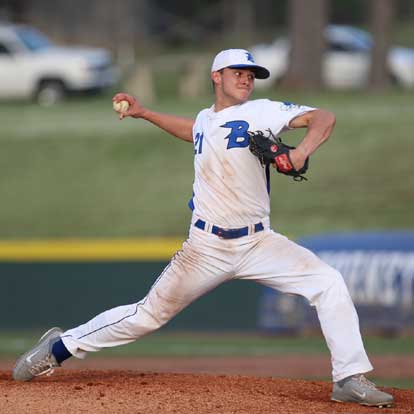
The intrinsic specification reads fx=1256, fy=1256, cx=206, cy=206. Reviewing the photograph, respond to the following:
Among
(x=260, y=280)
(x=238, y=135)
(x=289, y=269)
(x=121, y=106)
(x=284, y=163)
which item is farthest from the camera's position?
(x=121, y=106)

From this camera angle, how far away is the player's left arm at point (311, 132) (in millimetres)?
6703

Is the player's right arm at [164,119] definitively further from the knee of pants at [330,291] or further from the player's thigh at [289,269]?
the knee of pants at [330,291]

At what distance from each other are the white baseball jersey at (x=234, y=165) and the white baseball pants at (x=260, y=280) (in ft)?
0.47

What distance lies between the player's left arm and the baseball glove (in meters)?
0.03

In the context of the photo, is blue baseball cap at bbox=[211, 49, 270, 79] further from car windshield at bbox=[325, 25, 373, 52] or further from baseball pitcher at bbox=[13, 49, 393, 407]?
car windshield at bbox=[325, 25, 373, 52]

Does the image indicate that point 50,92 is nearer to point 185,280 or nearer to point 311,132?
point 185,280

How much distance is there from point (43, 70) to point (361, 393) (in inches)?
860

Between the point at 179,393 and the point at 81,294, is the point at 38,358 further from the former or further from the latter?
the point at 81,294

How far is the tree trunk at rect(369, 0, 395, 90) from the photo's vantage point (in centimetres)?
2747

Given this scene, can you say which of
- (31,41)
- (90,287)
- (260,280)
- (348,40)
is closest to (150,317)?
(260,280)

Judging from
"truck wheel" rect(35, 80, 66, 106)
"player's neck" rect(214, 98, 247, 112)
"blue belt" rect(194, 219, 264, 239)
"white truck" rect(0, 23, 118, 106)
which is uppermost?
"white truck" rect(0, 23, 118, 106)

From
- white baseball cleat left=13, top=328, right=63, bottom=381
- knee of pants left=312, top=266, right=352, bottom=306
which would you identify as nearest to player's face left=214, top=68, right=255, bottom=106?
knee of pants left=312, top=266, right=352, bottom=306

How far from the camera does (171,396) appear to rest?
7492mm

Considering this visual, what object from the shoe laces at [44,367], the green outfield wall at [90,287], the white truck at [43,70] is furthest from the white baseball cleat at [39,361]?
the white truck at [43,70]
